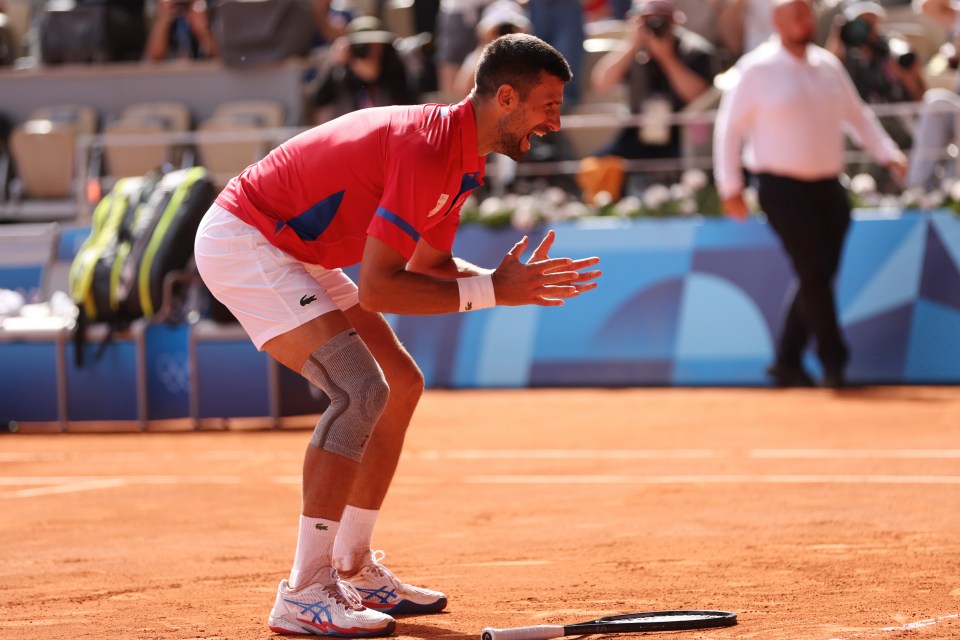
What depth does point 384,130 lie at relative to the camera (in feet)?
15.9

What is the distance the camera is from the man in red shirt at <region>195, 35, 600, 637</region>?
468 centimetres

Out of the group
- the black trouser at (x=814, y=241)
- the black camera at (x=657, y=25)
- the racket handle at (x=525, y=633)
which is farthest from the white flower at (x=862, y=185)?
the racket handle at (x=525, y=633)

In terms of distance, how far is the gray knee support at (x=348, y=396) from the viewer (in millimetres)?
4824

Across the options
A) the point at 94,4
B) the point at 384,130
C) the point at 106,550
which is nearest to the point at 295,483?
the point at 106,550

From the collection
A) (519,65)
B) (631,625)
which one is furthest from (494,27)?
(631,625)

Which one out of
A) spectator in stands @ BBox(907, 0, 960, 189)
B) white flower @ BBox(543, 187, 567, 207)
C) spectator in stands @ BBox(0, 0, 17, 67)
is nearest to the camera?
spectator in stands @ BBox(907, 0, 960, 189)

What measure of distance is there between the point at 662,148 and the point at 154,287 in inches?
201

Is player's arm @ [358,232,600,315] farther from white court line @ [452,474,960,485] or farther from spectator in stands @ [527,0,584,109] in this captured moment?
spectator in stands @ [527,0,584,109]

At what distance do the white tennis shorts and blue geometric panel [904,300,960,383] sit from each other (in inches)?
324

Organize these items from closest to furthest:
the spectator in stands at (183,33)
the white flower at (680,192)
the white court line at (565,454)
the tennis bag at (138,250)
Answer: the white court line at (565,454) < the tennis bag at (138,250) < the white flower at (680,192) < the spectator in stands at (183,33)

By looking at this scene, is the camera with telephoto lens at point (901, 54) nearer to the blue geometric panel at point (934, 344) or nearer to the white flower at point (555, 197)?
the blue geometric panel at point (934, 344)

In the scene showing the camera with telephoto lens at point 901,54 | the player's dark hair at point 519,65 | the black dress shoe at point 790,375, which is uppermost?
the player's dark hair at point 519,65

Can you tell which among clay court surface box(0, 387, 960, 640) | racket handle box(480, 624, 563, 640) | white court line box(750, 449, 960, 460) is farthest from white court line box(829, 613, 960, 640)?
white court line box(750, 449, 960, 460)

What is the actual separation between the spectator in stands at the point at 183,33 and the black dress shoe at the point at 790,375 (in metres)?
8.67
